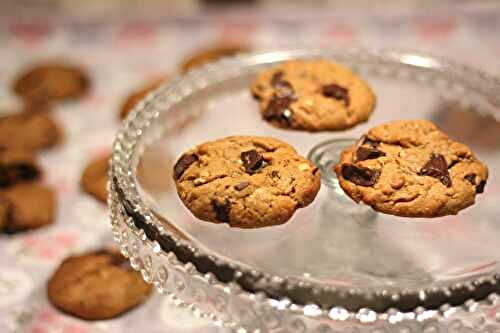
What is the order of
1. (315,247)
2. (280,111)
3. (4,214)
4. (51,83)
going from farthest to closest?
1. (51,83)
2. (4,214)
3. (280,111)
4. (315,247)

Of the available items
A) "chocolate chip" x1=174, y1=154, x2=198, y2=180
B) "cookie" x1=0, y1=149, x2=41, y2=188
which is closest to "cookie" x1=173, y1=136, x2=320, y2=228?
"chocolate chip" x1=174, y1=154, x2=198, y2=180

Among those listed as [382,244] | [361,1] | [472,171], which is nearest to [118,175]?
[382,244]

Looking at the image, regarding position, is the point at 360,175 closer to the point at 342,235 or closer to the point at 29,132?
the point at 342,235

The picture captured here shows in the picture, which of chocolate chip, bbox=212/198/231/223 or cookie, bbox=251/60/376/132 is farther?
cookie, bbox=251/60/376/132

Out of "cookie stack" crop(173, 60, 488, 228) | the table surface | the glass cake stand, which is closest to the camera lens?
the glass cake stand

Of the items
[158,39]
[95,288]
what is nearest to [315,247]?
[95,288]

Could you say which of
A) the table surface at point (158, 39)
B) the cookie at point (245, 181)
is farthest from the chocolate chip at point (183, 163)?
the table surface at point (158, 39)

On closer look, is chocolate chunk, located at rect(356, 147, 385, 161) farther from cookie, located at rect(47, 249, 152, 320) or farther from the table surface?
the table surface

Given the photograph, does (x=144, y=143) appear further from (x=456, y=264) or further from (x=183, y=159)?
(x=456, y=264)

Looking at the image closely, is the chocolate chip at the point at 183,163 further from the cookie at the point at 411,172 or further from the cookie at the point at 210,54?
the cookie at the point at 210,54
